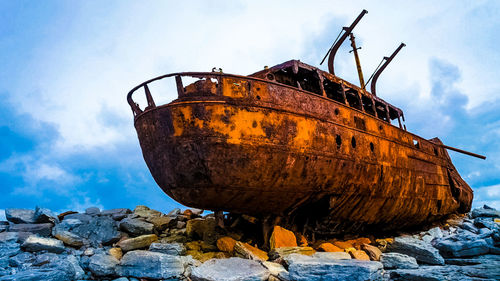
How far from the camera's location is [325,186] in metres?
5.58

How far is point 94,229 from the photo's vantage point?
5785 mm

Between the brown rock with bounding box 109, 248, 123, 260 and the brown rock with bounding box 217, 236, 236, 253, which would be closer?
the brown rock with bounding box 109, 248, 123, 260

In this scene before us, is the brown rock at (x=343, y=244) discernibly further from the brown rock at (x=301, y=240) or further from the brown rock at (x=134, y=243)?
the brown rock at (x=134, y=243)

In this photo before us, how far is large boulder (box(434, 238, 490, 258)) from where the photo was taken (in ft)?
19.2

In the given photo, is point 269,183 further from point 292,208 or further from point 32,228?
point 32,228

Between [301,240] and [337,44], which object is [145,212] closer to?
[301,240]

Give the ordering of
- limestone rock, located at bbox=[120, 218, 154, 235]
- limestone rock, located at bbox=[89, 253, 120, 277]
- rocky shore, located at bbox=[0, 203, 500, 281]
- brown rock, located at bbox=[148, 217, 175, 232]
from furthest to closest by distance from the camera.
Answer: brown rock, located at bbox=[148, 217, 175, 232] < limestone rock, located at bbox=[120, 218, 154, 235] < limestone rock, located at bbox=[89, 253, 120, 277] < rocky shore, located at bbox=[0, 203, 500, 281]

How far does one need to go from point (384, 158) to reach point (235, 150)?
4015 millimetres

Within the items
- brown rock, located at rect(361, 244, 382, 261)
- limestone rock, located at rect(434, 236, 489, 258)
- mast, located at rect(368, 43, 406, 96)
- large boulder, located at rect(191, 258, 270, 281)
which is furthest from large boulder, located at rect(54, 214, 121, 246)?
mast, located at rect(368, 43, 406, 96)

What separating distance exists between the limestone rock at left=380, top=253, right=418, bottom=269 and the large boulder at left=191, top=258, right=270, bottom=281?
7.78 feet

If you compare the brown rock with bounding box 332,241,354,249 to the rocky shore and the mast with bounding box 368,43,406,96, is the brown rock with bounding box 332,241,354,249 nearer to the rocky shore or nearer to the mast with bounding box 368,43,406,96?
the rocky shore

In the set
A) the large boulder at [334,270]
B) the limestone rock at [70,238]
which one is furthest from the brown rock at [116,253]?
the large boulder at [334,270]

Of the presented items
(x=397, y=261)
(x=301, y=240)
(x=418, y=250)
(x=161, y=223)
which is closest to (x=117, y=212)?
(x=161, y=223)

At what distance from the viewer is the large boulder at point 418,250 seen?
17.8ft
